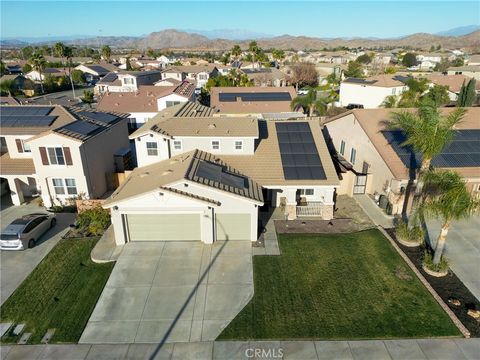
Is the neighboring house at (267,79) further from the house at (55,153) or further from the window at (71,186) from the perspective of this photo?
the window at (71,186)

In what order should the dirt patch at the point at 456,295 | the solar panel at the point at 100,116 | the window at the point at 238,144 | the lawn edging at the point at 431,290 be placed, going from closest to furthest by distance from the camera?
the lawn edging at the point at 431,290 → the dirt patch at the point at 456,295 → the window at the point at 238,144 → the solar panel at the point at 100,116

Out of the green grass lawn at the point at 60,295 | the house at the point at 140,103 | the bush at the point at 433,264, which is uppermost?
the house at the point at 140,103

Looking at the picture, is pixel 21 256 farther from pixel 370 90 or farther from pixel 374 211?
pixel 370 90

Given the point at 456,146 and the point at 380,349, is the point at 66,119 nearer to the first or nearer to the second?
the point at 380,349

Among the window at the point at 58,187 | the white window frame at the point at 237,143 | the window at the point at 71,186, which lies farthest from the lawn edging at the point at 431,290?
the window at the point at 58,187

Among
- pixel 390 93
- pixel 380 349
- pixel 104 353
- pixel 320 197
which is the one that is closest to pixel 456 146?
pixel 320 197

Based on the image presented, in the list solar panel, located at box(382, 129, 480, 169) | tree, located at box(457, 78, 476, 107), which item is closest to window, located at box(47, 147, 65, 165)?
solar panel, located at box(382, 129, 480, 169)

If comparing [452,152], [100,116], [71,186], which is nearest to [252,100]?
[100,116]

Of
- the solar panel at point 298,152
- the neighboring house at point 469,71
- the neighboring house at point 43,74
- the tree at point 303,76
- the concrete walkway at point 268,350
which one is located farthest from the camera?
the neighboring house at point 43,74
